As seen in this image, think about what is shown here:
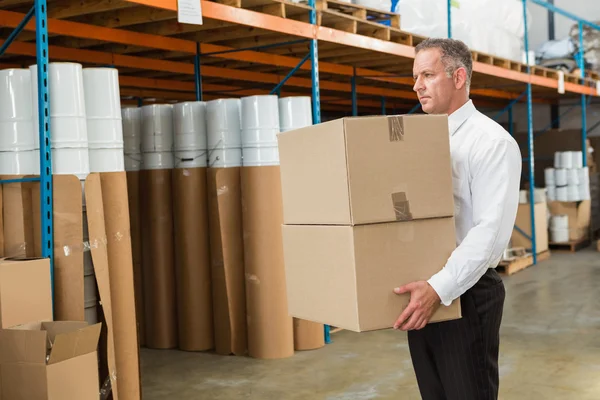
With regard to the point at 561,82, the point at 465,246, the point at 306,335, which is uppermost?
the point at 561,82

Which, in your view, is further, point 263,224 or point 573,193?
point 573,193

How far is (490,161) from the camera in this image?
233 cm

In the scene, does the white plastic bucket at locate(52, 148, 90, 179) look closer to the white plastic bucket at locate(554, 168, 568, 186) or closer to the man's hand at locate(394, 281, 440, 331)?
the man's hand at locate(394, 281, 440, 331)

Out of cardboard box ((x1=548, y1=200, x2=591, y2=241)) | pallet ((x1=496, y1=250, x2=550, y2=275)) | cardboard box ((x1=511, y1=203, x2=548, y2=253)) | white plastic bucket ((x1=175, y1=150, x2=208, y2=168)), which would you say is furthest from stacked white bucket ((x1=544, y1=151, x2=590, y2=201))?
white plastic bucket ((x1=175, y1=150, x2=208, y2=168))

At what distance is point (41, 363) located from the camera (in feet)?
9.98

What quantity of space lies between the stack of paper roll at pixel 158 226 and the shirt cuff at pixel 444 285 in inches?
162

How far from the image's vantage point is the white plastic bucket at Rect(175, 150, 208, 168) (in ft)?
19.5

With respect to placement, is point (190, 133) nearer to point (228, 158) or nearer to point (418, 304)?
point (228, 158)

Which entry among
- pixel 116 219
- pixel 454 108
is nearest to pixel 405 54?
pixel 116 219

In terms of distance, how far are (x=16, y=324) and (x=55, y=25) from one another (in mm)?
2746

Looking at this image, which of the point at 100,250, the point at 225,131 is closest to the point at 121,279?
the point at 100,250

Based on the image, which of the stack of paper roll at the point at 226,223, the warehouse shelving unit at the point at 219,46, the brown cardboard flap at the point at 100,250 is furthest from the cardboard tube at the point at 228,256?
the brown cardboard flap at the point at 100,250

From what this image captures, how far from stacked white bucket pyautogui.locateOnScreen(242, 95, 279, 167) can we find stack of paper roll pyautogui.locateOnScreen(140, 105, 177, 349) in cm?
79

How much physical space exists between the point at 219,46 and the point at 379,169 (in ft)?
16.2
